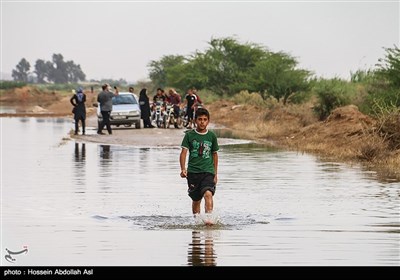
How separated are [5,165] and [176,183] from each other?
6615 millimetres

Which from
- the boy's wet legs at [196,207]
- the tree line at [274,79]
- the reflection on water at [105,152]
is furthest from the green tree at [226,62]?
the boy's wet legs at [196,207]

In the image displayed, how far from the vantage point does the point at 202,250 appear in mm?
14359

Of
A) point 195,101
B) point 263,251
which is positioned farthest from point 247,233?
point 195,101

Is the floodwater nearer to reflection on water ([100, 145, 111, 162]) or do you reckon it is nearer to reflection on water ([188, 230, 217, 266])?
reflection on water ([188, 230, 217, 266])

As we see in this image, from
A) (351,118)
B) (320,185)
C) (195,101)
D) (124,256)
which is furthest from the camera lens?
(195,101)

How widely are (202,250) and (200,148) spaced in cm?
288

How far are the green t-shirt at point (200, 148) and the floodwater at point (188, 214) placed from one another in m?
0.80

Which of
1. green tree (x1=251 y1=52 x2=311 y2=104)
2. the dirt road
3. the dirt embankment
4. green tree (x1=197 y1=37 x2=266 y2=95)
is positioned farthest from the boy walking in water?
green tree (x1=197 y1=37 x2=266 y2=95)

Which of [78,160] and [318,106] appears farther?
[318,106]

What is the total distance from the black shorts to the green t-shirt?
7cm

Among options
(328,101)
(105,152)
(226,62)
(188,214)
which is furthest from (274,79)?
(188,214)

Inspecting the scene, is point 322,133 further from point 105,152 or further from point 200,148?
point 200,148

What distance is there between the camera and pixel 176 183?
23906 mm
